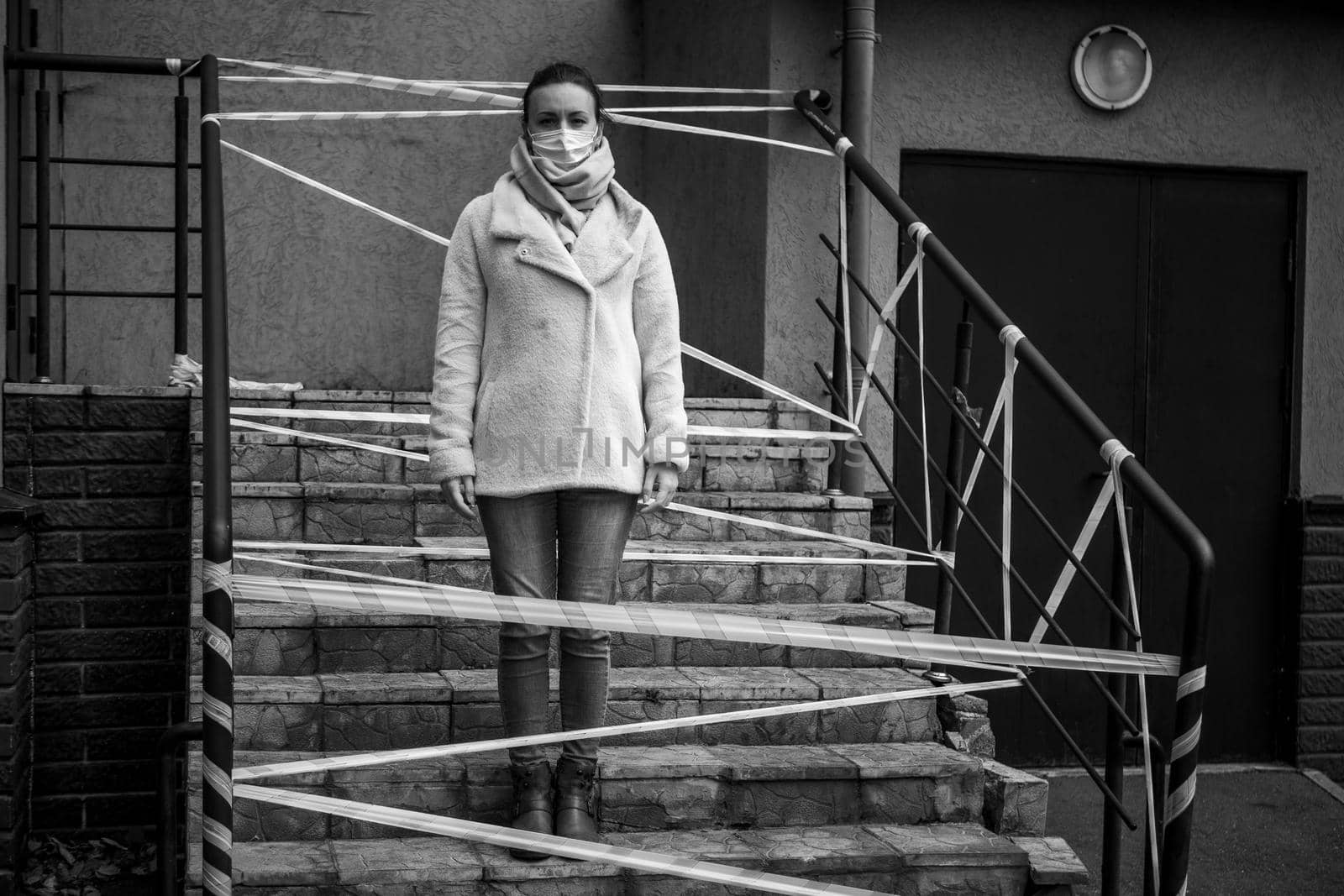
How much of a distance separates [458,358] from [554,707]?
1.07 meters

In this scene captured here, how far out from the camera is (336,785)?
3131 mm

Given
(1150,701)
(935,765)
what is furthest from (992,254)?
(935,765)

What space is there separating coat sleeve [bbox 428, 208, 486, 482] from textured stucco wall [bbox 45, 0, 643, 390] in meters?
3.33

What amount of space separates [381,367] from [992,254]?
107 inches

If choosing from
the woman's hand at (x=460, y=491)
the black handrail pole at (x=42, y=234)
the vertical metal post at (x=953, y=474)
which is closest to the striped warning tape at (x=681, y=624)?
the woman's hand at (x=460, y=491)

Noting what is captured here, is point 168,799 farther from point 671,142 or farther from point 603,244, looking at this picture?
point 671,142

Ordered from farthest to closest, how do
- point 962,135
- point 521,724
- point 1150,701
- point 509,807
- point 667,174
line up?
point 667,174
point 1150,701
point 962,135
point 509,807
point 521,724

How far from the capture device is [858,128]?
4898 millimetres

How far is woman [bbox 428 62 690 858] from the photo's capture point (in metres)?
2.89

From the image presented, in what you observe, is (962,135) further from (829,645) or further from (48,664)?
(48,664)

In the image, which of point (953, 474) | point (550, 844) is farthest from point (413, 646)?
point (953, 474)

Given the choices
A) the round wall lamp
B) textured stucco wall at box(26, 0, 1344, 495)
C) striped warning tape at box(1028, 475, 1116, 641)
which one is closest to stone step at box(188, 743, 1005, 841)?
striped warning tape at box(1028, 475, 1116, 641)

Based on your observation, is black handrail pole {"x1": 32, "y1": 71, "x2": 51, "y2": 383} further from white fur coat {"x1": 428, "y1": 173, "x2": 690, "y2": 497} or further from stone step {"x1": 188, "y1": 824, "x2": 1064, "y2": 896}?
stone step {"x1": 188, "y1": 824, "x2": 1064, "y2": 896}

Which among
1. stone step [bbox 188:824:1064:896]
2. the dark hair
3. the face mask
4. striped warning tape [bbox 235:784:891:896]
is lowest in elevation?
stone step [bbox 188:824:1064:896]
